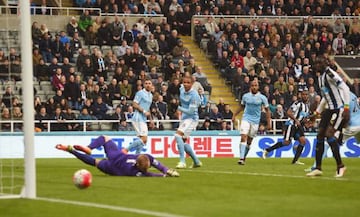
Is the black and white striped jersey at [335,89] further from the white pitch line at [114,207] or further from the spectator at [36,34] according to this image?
the spectator at [36,34]

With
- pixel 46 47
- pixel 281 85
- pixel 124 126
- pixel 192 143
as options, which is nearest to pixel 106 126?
pixel 124 126

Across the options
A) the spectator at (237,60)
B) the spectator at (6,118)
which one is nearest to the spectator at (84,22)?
the spectator at (237,60)

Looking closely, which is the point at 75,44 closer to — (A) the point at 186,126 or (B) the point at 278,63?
(B) the point at 278,63

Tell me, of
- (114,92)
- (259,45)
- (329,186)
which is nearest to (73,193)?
(329,186)

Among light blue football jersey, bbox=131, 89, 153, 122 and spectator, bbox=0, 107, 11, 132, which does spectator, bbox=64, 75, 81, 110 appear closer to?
spectator, bbox=0, 107, 11, 132

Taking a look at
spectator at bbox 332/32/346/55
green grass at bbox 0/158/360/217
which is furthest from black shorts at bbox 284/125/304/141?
spectator at bbox 332/32/346/55

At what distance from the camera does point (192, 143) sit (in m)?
31.0

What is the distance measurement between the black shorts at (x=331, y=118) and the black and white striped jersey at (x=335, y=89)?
0.31ft

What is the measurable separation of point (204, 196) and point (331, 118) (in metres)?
4.95

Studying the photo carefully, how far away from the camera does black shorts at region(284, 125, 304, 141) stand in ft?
83.3

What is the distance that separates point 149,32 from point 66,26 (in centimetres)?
335

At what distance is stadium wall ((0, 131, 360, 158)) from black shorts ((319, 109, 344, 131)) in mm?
13001

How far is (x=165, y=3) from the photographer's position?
39.5m

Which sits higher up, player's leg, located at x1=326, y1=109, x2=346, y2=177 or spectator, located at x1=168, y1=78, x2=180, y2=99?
player's leg, located at x1=326, y1=109, x2=346, y2=177
